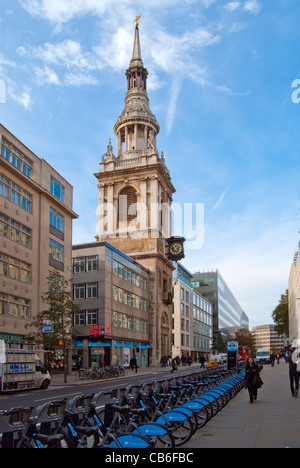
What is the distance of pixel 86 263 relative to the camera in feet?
194

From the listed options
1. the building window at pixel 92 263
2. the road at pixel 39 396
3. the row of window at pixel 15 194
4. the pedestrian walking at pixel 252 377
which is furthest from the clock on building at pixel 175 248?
the pedestrian walking at pixel 252 377

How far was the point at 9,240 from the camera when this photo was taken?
39250 millimetres

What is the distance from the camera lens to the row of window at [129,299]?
6200cm

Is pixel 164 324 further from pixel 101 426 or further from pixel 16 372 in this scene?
pixel 101 426

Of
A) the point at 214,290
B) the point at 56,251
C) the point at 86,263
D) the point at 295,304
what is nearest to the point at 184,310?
the point at 295,304

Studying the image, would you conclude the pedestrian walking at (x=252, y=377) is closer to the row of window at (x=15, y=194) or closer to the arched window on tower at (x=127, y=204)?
the row of window at (x=15, y=194)

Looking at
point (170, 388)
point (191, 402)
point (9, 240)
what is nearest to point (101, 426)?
point (191, 402)

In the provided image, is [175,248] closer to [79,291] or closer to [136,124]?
[136,124]

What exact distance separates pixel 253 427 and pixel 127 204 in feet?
255

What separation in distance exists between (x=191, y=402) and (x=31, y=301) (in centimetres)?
3306

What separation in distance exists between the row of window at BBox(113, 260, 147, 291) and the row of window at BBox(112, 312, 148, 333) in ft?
16.3

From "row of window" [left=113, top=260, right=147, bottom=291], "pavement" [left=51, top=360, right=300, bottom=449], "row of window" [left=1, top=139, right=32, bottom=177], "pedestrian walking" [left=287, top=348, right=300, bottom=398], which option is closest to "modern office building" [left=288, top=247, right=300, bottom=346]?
"row of window" [left=113, top=260, right=147, bottom=291]

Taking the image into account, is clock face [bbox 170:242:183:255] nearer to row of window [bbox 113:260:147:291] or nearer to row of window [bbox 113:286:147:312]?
row of window [bbox 113:260:147:291]
